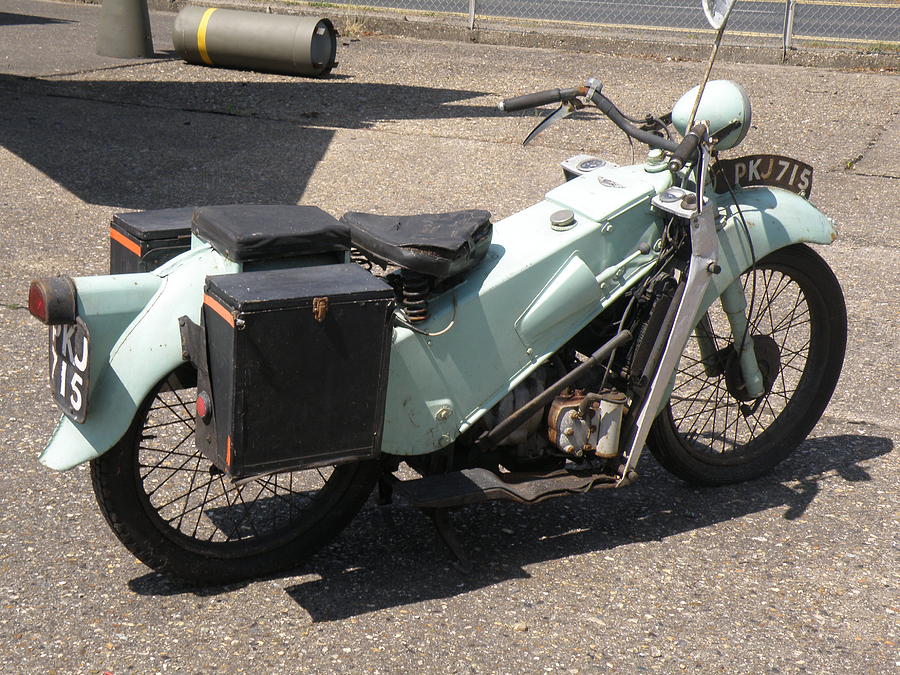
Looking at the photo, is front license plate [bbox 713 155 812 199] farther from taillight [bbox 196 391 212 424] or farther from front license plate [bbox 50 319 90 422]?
front license plate [bbox 50 319 90 422]

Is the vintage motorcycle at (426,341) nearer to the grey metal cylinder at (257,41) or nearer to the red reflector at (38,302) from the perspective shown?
the red reflector at (38,302)

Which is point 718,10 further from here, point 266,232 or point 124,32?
point 124,32

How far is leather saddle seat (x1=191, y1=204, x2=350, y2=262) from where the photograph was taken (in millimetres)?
2928

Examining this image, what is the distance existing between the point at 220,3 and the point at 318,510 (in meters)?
13.4

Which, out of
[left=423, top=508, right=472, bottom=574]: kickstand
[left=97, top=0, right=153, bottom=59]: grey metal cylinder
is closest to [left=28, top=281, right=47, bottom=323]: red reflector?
[left=423, top=508, right=472, bottom=574]: kickstand

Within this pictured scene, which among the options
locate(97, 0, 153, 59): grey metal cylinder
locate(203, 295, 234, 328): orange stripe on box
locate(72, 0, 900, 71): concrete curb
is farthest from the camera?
locate(72, 0, 900, 71): concrete curb

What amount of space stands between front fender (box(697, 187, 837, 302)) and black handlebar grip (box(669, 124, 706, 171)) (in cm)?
47

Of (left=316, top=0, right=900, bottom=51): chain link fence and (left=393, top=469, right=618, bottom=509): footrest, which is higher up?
(left=316, top=0, right=900, bottom=51): chain link fence

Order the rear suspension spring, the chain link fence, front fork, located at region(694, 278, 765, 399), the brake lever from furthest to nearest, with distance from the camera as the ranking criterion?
the chain link fence → front fork, located at region(694, 278, 765, 399) → the brake lever → the rear suspension spring

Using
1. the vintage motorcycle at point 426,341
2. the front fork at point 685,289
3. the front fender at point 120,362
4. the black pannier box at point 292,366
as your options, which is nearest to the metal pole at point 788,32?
the vintage motorcycle at point 426,341

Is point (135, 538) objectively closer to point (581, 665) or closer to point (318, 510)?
point (318, 510)

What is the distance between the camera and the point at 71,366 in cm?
301

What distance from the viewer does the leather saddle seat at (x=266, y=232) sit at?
293 centimetres

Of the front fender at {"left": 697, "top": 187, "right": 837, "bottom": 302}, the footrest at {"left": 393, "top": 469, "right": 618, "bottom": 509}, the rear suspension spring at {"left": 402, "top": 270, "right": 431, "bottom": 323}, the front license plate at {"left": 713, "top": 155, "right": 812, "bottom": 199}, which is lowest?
the footrest at {"left": 393, "top": 469, "right": 618, "bottom": 509}
